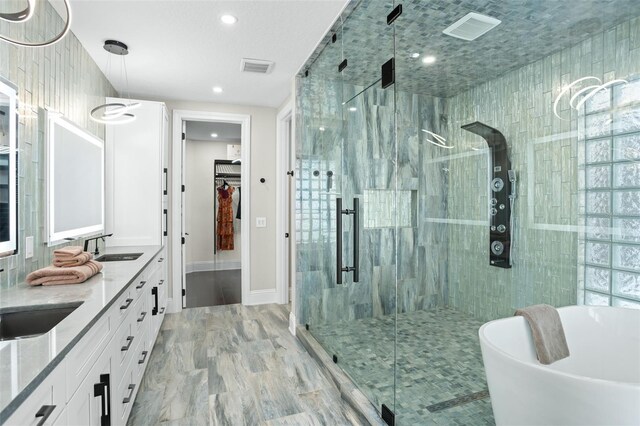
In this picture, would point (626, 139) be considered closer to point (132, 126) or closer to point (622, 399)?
point (622, 399)

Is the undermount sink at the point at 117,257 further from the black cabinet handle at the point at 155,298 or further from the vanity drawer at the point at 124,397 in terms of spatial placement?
the vanity drawer at the point at 124,397

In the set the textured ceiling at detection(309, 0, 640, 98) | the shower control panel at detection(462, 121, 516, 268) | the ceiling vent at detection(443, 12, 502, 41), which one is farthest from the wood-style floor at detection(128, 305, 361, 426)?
the ceiling vent at detection(443, 12, 502, 41)

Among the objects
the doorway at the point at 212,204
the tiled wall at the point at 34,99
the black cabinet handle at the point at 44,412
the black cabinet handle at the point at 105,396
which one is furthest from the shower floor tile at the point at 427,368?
the doorway at the point at 212,204

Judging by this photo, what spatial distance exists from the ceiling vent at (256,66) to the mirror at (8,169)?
1887 mm

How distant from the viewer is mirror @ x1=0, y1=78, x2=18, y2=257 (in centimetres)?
173

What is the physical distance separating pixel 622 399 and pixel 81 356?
5.70 ft

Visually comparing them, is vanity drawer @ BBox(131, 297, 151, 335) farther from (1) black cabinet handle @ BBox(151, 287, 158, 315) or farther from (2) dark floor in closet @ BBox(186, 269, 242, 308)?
(2) dark floor in closet @ BBox(186, 269, 242, 308)

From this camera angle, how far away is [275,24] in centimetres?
263

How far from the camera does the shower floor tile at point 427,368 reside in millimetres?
1896

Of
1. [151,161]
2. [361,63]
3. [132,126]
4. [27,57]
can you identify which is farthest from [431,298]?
[132,126]

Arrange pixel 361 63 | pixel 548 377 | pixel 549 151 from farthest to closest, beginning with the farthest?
pixel 361 63 < pixel 549 151 < pixel 548 377

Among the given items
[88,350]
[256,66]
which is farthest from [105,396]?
[256,66]

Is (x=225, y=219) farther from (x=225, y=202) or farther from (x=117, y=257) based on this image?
(x=117, y=257)

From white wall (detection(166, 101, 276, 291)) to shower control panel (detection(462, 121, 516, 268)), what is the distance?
328 cm
